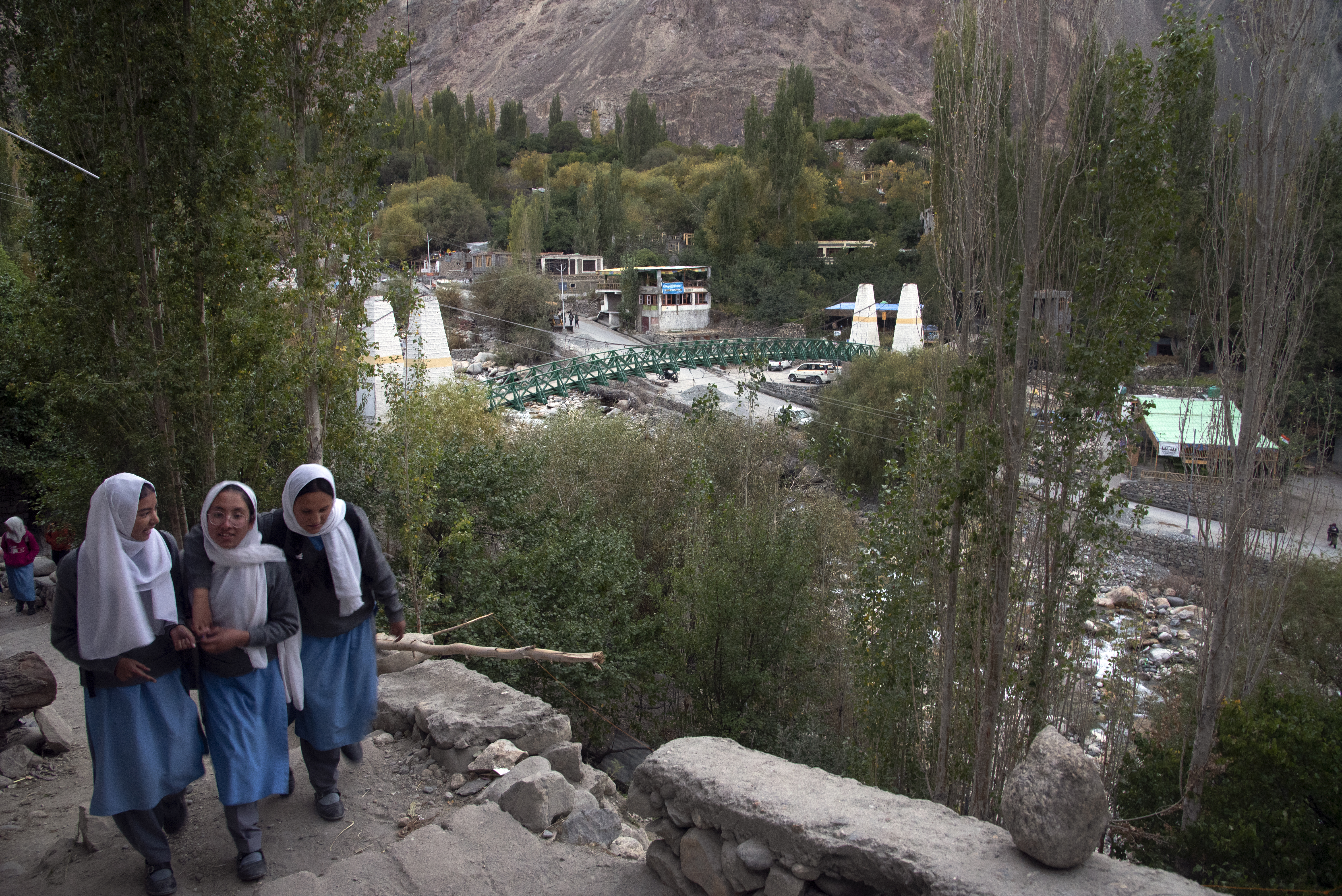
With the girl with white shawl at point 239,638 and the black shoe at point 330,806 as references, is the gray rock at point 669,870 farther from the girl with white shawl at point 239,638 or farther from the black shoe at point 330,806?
the girl with white shawl at point 239,638

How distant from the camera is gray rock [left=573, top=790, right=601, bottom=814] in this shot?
11.9 ft

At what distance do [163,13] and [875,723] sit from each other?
797cm

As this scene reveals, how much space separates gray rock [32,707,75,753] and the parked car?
1080 inches

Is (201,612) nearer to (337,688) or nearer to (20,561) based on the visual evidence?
(337,688)

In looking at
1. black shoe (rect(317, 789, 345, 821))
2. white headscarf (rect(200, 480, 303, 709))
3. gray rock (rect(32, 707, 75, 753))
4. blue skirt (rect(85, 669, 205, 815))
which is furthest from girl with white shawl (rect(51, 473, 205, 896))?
gray rock (rect(32, 707, 75, 753))

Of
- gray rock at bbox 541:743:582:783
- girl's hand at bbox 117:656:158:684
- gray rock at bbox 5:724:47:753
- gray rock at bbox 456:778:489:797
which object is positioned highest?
girl's hand at bbox 117:656:158:684

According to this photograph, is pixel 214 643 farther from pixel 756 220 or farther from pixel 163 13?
pixel 756 220

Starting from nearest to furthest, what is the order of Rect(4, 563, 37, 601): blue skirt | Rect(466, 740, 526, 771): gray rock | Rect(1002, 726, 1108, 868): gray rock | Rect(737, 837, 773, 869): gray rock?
Rect(1002, 726, 1108, 868): gray rock → Rect(737, 837, 773, 869): gray rock → Rect(466, 740, 526, 771): gray rock → Rect(4, 563, 37, 601): blue skirt

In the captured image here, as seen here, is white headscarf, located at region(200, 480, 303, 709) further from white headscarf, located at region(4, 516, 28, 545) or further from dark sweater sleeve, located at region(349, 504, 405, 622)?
white headscarf, located at region(4, 516, 28, 545)

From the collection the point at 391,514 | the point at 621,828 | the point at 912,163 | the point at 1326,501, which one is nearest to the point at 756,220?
the point at 912,163

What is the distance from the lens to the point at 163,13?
5.84 metres

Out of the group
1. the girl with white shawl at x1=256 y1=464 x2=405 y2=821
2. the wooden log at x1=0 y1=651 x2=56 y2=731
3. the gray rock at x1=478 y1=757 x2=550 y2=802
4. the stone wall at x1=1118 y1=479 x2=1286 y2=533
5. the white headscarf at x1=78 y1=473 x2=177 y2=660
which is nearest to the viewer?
the white headscarf at x1=78 y1=473 x2=177 y2=660

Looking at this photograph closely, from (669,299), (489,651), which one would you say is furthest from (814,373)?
(489,651)

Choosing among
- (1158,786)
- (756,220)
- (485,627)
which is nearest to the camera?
(1158,786)
